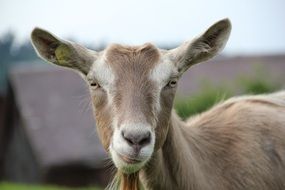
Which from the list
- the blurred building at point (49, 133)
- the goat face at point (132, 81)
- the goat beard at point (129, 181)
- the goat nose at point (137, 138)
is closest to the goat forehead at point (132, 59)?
the goat face at point (132, 81)

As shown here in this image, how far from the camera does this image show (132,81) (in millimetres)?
8625

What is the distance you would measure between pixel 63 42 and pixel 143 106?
1198mm

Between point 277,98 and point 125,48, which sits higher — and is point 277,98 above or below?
below

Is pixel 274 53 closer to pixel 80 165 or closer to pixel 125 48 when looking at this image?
pixel 80 165

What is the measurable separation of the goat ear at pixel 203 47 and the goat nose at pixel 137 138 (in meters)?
1.20

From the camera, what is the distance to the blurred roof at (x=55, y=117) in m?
34.5

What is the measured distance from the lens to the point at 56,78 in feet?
130

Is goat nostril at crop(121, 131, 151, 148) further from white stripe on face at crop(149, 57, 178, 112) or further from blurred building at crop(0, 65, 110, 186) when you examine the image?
blurred building at crop(0, 65, 110, 186)

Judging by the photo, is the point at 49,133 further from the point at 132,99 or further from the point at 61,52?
the point at 132,99

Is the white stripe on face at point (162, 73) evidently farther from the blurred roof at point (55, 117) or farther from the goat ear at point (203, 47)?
the blurred roof at point (55, 117)

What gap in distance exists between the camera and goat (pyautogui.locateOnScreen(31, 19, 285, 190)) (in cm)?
841

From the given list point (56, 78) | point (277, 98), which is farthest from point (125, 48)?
point (56, 78)

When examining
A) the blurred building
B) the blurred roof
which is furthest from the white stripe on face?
the blurred roof

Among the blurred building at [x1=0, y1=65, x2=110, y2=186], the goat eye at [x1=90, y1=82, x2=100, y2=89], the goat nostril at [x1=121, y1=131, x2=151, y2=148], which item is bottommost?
the blurred building at [x1=0, y1=65, x2=110, y2=186]
